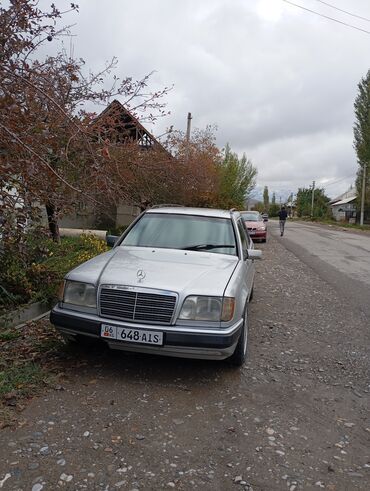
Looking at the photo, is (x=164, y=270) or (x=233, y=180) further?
(x=233, y=180)

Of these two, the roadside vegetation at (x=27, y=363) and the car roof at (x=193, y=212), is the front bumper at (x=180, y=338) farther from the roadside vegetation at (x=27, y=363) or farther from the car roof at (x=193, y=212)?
the car roof at (x=193, y=212)

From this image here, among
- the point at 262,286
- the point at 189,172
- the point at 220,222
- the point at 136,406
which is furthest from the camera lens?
the point at 189,172

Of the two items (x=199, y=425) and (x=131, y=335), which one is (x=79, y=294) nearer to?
(x=131, y=335)

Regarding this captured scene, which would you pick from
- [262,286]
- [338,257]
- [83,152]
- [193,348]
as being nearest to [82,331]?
[193,348]

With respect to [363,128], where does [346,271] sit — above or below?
below

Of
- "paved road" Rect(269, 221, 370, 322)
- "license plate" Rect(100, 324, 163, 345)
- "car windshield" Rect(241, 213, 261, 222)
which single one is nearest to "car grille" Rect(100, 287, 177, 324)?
"license plate" Rect(100, 324, 163, 345)

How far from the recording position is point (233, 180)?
2612 centimetres

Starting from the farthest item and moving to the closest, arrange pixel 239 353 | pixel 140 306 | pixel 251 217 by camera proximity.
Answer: pixel 251 217, pixel 239 353, pixel 140 306

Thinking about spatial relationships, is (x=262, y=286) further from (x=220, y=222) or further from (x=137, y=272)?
(x=137, y=272)

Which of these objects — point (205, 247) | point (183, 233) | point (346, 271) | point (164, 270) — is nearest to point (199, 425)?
point (164, 270)

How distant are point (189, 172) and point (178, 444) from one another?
42.5 ft

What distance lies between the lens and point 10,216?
4.25 metres

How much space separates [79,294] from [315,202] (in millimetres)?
84274

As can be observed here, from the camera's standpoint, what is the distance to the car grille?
361 cm
